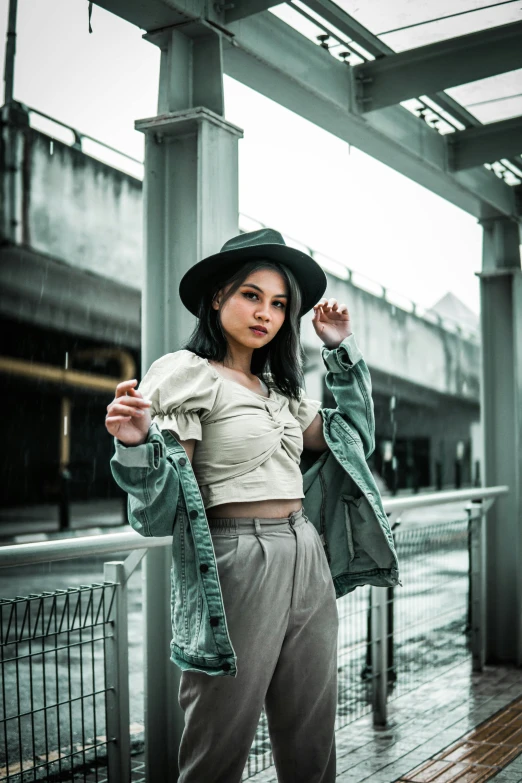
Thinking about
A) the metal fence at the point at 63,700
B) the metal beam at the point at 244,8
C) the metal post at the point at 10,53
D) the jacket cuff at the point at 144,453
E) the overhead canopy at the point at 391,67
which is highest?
the metal post at the point at 10,53

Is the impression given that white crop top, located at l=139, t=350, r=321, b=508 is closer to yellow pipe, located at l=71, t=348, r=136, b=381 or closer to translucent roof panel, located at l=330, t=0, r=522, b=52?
translucent roof panel, located at l=330, t=0, r=522, b=52

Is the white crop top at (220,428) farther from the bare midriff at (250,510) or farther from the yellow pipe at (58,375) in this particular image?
the yellow pipe at (58,375)

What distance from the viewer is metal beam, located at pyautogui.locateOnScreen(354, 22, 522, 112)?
3.87 meters

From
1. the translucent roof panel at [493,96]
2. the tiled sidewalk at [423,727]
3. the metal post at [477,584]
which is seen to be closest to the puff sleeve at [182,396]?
the tiled sidewalk at [423,727]

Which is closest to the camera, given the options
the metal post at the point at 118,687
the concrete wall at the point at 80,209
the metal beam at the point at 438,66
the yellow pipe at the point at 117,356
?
the metal post at the point at 118,687

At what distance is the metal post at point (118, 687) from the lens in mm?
2785

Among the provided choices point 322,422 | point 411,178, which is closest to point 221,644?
point 322,422

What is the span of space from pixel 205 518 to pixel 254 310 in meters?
0.59

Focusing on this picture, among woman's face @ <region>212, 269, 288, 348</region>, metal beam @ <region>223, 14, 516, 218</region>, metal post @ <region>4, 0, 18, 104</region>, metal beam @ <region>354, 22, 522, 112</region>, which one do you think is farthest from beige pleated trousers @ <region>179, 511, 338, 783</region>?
metal post @ <region>4, 0, 18, 104</region>

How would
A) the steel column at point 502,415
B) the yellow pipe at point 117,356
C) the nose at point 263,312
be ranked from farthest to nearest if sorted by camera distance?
the yellow pipe at point 117,356
the steel column at point 502,415
the nose at point 263,312

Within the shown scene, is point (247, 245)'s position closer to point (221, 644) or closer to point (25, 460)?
point (221, 644)

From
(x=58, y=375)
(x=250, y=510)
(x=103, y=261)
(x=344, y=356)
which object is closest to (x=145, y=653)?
(x=250, y=510)

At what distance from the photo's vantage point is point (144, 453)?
1895 millimetres

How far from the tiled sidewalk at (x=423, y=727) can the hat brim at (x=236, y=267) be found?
2173 mm
